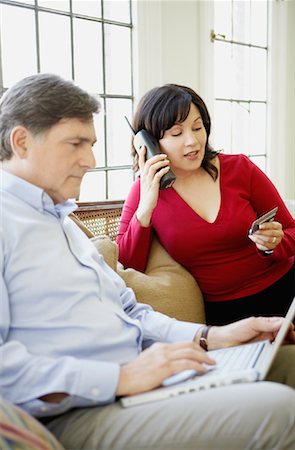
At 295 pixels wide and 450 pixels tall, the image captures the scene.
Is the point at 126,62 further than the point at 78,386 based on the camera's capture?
Yes

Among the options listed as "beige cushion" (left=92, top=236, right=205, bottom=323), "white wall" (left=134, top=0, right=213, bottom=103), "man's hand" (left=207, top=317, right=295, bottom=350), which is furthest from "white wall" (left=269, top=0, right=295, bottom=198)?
"man's hand" (left=207, top=317, right=295, bottom=350)

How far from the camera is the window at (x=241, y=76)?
3.52 meters

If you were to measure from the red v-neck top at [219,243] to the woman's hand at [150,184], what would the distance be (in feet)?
0.12

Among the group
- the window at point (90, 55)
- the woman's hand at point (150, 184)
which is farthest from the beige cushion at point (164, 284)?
the window at point (90, 55)

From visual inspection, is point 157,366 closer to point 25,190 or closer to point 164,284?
point 25,190

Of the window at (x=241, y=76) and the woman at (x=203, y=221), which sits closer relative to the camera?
the woman at (x=203, y=221)

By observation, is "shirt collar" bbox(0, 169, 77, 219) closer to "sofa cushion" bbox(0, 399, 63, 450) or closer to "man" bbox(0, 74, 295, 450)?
"man" bbox(0, 74, 295, 450)

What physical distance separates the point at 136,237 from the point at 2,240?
74 cm

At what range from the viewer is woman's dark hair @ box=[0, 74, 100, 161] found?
1125mm

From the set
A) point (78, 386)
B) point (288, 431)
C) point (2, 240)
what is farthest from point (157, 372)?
point (2, 240)

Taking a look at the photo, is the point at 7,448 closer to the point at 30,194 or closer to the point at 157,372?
the point at 157,372

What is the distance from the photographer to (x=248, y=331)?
4.28ft

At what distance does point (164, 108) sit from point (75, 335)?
0.90 m

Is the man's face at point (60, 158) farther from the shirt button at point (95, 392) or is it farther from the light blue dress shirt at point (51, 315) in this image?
the shirt button at point (95, 392)
